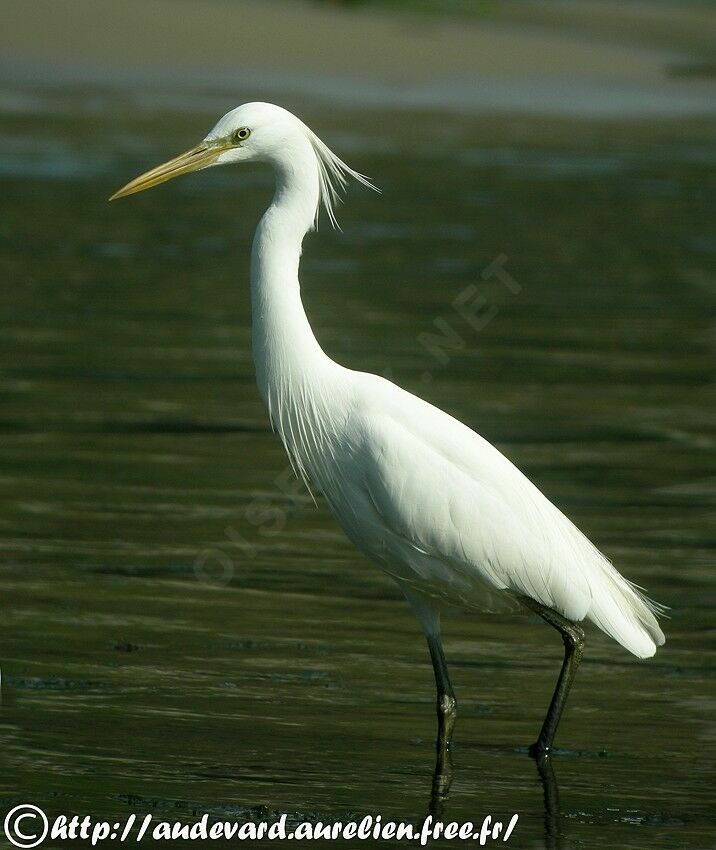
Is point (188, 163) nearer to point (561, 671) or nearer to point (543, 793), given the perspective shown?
point (561, 671)

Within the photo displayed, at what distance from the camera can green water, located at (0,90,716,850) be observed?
5.44m

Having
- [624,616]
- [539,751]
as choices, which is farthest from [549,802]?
[624,616]

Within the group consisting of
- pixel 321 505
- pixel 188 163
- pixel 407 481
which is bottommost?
pixel 321 505

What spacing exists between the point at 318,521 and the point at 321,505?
1.09 feet

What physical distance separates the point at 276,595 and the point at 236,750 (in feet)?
5.15

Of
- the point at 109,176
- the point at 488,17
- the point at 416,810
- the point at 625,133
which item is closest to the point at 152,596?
the point at 416,810

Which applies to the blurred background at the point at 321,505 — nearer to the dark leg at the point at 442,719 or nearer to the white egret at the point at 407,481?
the dark leg at the point at 442,719

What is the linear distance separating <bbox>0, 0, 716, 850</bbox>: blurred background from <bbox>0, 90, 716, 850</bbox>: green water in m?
0.02

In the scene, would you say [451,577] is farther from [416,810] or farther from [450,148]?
[450,148]

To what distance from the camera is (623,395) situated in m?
10.6

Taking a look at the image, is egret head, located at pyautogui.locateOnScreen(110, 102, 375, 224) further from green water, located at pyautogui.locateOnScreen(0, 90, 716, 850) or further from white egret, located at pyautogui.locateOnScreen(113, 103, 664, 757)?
green water, located at pyautogui.locateOnScreen(0, 90, 716, 850)

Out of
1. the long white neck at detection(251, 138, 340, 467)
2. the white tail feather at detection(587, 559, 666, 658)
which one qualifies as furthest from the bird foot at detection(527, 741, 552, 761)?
the long white neck at detection(251, 138, 340, 467)

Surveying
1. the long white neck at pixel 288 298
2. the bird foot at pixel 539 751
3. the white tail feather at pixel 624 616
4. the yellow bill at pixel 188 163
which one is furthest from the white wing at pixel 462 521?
the yellow bill at pixel 188 163

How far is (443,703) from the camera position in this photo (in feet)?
18.9
